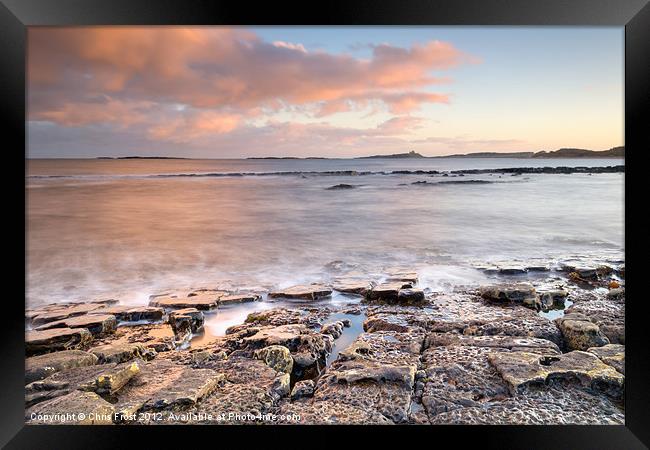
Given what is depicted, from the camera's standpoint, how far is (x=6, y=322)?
187 centimetres

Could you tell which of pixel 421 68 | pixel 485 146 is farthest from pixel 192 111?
pixel 485 146

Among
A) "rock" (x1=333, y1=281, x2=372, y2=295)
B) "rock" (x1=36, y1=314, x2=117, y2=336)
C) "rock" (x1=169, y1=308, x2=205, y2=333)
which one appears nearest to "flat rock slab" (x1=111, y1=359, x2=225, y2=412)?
"rock" (x1=169, y1=308, x2=205, y2=333)

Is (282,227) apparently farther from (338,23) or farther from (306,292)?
(338,23)

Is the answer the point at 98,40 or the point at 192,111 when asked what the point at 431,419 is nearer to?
the point at 98,40

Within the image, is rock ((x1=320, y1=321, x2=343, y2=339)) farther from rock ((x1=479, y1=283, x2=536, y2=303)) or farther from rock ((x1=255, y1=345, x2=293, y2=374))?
rock ((x1=479, y1=283, x2=536, y2=303))

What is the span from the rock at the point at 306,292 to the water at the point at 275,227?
38cm

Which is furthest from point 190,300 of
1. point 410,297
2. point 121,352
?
point 410,297

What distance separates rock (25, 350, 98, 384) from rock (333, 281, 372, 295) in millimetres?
2095

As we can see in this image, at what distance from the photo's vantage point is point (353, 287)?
3.95m

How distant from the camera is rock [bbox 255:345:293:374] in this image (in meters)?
2.45

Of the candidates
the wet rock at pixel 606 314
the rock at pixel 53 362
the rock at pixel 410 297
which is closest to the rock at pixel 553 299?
the wet rock at pixel 606 314

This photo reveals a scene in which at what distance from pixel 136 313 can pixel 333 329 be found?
158cm

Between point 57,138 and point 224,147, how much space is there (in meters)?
3.17

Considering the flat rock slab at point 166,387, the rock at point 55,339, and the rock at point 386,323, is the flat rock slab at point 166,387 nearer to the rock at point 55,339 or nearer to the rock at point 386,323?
the rock at point 55,339
